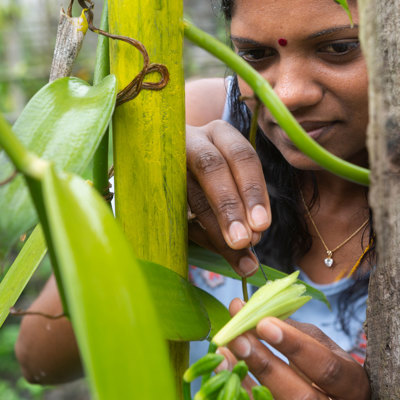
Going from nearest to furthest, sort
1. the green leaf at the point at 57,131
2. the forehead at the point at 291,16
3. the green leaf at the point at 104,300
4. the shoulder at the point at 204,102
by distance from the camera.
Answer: the green leaf at the point at 104,300
the green leaf at the point at 57,131
the forehead at the point at 291,16
the shoulder at the point at 204,102

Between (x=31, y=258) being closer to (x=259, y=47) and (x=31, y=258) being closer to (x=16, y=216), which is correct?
(x=16, y=216)

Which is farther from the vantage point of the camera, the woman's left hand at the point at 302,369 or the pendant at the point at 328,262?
the pendant at the point at 328,262

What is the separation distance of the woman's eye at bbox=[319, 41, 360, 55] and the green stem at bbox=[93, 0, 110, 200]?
11.9 inches

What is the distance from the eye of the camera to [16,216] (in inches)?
12.5

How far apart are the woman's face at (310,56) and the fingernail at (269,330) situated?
1.07 feet

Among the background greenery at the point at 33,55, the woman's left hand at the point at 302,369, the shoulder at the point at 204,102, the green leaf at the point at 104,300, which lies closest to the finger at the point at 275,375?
the woman's left hand at the point at 302,369

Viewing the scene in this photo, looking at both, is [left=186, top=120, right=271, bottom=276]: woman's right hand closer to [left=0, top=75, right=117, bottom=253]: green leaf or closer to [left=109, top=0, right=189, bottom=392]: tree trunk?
[left=109, top=0, right=189, bottom=392]: tree trunk

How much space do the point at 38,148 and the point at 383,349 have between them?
29cm

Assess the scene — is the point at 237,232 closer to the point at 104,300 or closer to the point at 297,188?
the point at 104,300

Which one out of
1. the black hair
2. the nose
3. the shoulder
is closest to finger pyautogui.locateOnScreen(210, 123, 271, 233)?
the nose

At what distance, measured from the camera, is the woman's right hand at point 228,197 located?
495 millimetres

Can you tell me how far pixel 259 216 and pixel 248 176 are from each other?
5cm

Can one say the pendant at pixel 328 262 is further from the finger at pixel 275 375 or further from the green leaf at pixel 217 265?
the finger at pixel 275 375

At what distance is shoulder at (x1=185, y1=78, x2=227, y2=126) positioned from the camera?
112 centimetres
